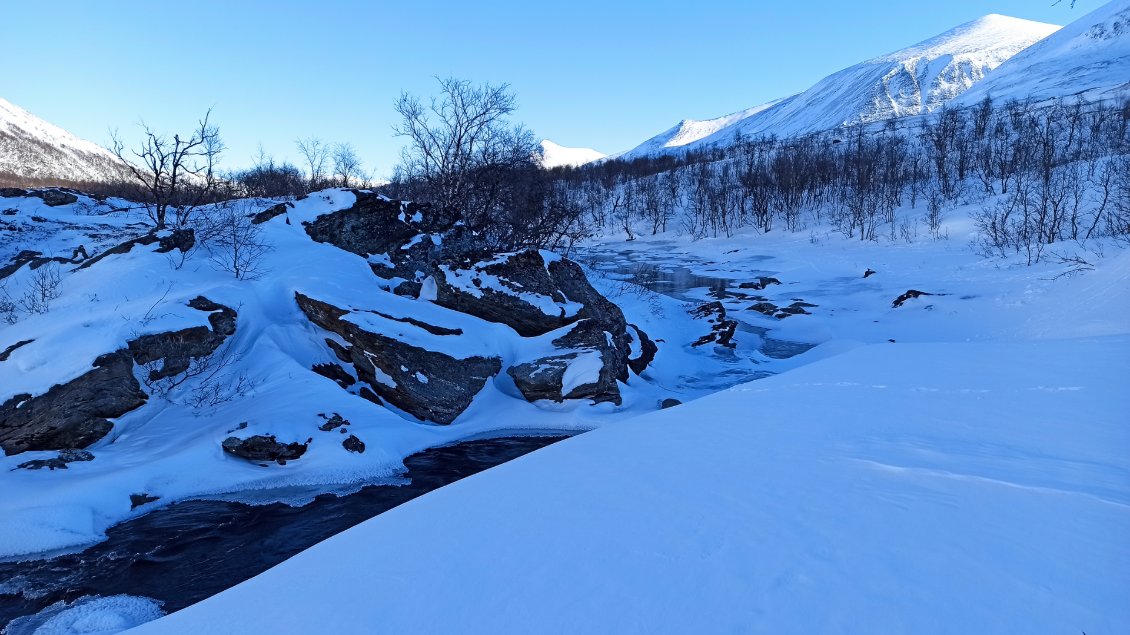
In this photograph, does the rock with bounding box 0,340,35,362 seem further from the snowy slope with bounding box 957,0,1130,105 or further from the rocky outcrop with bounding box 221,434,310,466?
the snowy slope with bounding box 957,0,1130,105

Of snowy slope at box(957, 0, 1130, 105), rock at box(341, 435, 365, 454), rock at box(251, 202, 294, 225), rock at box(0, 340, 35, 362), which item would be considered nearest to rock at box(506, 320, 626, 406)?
rock at box(341, 435, 365, 454)

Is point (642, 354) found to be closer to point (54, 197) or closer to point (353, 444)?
point (353, 444)

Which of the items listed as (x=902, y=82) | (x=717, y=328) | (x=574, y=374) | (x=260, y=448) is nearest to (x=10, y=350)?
(x=260, y=448)

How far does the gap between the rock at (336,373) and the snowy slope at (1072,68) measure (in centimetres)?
7451

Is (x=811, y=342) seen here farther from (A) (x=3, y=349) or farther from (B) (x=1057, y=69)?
(B) (x=1057, y=69)

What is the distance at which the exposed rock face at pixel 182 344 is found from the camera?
7.20 meters

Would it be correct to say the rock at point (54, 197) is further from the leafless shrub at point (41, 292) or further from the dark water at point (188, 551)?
the dark water at point (188, 551)

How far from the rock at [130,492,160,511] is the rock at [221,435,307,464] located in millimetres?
850

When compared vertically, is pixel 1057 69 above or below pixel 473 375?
above

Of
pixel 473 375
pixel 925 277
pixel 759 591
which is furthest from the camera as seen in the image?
pixel 925 277

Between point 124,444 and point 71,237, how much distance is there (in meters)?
21.3

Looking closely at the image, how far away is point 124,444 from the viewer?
21.0ft

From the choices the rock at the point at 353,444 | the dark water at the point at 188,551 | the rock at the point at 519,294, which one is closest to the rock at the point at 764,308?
the rock at the point at 519,294

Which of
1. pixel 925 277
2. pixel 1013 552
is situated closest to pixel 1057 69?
pixel 925 277
